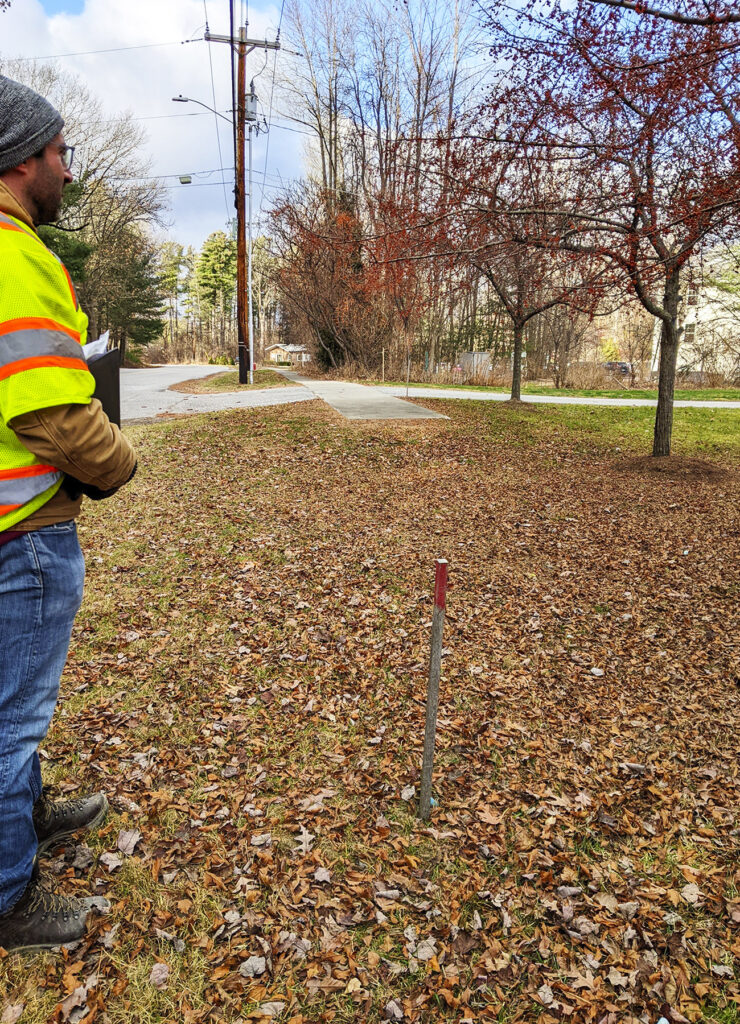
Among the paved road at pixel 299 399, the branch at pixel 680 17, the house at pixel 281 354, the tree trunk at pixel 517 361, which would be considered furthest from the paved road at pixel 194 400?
the house at pixel 281 354

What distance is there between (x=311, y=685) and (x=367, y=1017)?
2171mm

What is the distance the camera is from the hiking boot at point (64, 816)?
271 centimetres

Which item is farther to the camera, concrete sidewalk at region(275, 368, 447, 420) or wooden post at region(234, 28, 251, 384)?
wooden post at region(234, 28, 251, 384)

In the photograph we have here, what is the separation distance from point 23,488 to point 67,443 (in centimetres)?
19

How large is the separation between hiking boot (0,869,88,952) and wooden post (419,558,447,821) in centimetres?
156

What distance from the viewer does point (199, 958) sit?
2.37 m

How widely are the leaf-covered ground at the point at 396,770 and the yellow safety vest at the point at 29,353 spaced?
71.4 inches

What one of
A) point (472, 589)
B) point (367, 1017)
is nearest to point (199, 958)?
point (367, 1017)

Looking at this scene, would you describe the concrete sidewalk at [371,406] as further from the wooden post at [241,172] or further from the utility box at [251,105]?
the utility box at [251,105]

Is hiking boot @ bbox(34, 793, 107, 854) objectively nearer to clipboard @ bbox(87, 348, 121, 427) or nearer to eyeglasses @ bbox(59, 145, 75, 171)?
clipboard @ bbox(87, 348, 121, 427)

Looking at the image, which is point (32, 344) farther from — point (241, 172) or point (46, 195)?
point (241, 172)

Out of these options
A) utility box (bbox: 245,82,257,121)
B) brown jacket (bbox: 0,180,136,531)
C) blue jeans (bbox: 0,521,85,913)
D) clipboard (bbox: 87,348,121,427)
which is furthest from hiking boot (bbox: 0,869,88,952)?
utility box (bbox: 245,82,257,121)

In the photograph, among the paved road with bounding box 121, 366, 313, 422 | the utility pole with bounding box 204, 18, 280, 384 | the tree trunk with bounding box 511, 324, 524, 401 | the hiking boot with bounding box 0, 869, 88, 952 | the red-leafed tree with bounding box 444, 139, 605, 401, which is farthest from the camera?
the utility pole with bounding box 204, 18, 280, 384

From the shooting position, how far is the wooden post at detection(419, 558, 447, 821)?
114 inches
